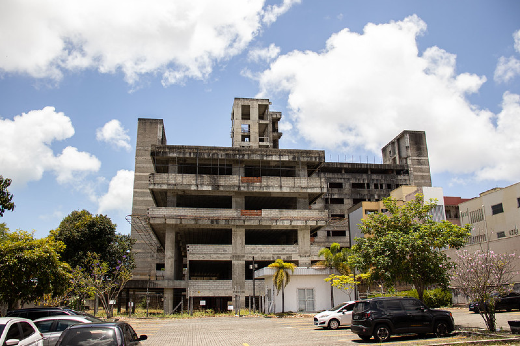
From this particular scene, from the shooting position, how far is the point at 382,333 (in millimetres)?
16312

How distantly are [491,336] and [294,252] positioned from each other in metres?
31.6

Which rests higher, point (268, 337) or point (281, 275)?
point (281, 275)

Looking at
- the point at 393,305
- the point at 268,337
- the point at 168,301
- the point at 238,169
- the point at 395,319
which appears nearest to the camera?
the point at 395,319

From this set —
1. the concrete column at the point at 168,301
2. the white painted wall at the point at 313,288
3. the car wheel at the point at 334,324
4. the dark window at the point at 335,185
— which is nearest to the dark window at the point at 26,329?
the car wheel at the point at 334,324

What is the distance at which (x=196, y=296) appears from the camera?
45344mm

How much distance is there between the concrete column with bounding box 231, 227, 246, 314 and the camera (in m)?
44.9

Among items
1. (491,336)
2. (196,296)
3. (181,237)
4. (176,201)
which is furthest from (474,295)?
(181,237)

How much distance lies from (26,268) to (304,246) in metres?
33.5

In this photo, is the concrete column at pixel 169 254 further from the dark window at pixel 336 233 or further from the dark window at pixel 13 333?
the dark window at pixel 336 233

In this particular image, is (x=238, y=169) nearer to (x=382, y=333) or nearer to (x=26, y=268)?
(x=26, y=268)

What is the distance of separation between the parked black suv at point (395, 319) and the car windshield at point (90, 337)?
10504 mm

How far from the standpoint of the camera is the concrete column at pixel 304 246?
4681cm

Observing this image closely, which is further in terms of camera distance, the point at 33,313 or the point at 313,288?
the point at 313,288

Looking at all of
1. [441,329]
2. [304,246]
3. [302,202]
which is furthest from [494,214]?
[441,329]
